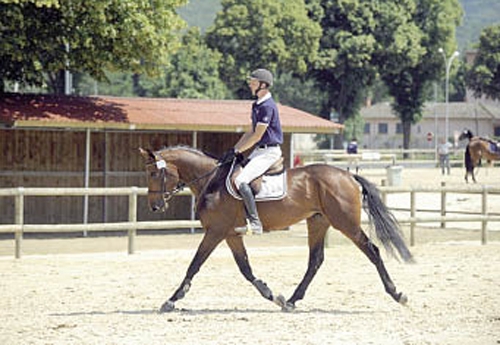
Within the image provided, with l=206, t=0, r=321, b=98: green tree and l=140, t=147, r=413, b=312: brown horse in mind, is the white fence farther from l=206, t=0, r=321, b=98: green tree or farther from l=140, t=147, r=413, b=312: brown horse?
l=206, t=0, r=321, b=98: green tree

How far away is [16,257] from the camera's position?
16.2 meters

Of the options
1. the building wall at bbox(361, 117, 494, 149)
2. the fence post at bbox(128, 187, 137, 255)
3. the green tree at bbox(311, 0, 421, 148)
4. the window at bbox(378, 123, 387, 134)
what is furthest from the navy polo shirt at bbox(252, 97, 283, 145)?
the window at bbox(378, 123, 387, 134)

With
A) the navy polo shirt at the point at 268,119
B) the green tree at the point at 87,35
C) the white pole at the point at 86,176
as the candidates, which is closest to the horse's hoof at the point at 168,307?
the navy polo shirt at the point at 268,119

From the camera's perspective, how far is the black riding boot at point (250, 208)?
10.4 m

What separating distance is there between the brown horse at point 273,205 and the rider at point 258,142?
211mm

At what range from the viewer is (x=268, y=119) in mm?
10375

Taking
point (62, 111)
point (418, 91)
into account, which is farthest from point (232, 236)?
point (418, 91)

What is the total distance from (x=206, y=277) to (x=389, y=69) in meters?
55.2

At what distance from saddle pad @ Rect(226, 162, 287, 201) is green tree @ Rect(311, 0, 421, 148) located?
53.5 metres

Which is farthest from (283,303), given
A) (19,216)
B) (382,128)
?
(382,128)

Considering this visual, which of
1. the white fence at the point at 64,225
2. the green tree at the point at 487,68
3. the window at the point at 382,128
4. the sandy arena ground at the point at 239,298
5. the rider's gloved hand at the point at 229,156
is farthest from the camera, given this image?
the window at the point at 382,128

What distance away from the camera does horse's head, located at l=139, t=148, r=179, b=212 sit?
10781 mm

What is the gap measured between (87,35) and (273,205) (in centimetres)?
1053

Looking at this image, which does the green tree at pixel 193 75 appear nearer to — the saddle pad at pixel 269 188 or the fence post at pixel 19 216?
the fence post at pixel 19 216
